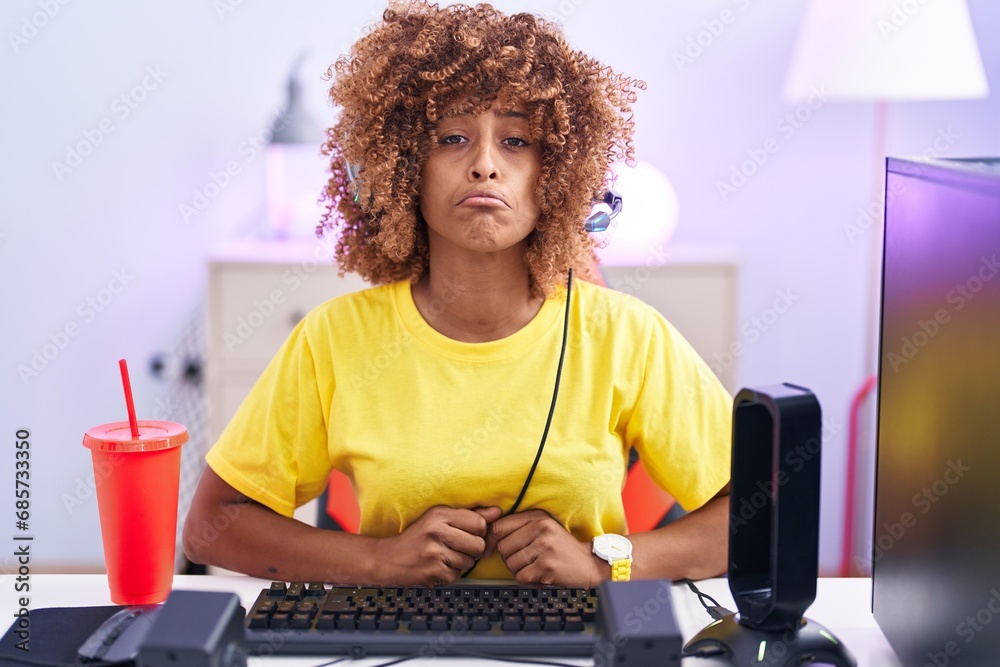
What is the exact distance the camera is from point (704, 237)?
8.74ft

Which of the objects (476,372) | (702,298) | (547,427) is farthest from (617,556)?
(702,298)

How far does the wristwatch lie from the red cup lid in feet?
1.55

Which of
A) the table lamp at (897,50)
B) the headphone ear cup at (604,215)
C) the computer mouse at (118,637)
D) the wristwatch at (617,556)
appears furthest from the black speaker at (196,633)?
the table lamp at (897,50)

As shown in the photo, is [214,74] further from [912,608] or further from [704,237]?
[912,608]

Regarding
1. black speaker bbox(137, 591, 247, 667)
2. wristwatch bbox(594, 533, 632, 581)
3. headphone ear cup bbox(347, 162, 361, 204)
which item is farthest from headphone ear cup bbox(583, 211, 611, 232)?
black speaker bbox(137, 591, 247, 667)

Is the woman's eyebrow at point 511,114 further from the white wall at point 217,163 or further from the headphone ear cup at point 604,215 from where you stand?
the white wall at point 217,163

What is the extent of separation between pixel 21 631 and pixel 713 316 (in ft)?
5.38

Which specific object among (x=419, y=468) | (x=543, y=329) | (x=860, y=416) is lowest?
(x=860, y=416)

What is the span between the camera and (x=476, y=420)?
4.03 ft

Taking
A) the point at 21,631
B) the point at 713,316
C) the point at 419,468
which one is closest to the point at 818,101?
the point at 713,316

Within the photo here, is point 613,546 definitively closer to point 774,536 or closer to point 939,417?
point 774,536

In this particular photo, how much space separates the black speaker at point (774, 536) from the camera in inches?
34.6

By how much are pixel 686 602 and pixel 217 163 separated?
185 cm

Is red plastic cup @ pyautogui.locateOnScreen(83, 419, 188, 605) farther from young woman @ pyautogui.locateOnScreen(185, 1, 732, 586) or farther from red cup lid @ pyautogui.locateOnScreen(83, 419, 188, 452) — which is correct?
young woman @ pyautogui.locateOnScreen(185, 1, 732, 586)
